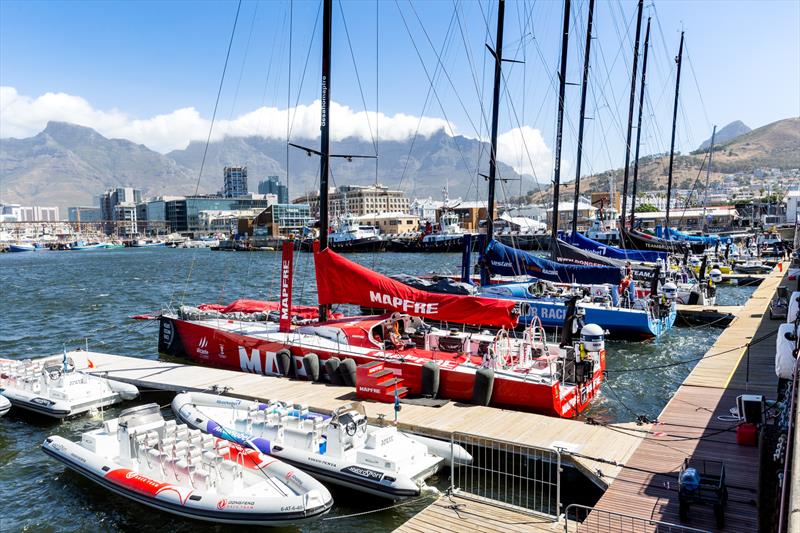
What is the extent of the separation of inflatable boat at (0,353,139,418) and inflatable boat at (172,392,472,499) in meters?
4.45

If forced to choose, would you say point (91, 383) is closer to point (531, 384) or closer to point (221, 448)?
point (221, 448)

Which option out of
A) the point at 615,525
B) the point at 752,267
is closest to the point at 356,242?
the point at 752,267

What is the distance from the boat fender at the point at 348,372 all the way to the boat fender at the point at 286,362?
194cm

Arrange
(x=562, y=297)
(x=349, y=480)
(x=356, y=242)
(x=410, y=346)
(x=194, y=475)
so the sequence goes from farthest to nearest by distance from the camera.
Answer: (x=356, y=242)
(x=562, y=297)
(x=410, y=346)
(x=349, y=480)
(x=194, y=475)

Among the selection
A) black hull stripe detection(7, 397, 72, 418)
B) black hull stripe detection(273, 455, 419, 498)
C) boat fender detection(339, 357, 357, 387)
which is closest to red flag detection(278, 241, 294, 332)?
boat fender detection(339, 357, 357, 387)

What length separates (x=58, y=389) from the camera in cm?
1558

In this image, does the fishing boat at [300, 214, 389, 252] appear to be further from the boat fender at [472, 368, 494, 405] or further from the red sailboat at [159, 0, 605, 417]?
the boat fender at [472, 368, 494, 405]

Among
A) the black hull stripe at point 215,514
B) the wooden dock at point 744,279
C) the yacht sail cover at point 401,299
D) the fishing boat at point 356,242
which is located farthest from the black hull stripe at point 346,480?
the fishing boat at point 356,242

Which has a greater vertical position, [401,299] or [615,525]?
[401,299]

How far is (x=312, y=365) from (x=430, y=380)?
354 cm

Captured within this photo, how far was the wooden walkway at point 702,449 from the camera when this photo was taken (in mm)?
8141

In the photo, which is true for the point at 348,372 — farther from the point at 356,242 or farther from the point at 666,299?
the point at 356,242

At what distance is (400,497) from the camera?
400 inches

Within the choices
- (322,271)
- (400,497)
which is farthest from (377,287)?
(400,497)
